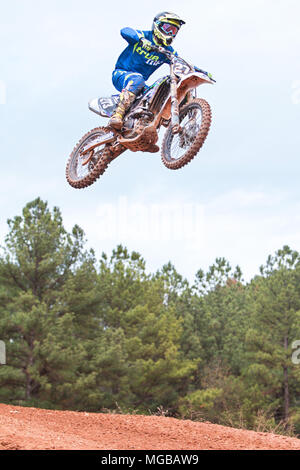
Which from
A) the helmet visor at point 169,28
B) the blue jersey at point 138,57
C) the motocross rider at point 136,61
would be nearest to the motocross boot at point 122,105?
the motocross rider at point 136,61

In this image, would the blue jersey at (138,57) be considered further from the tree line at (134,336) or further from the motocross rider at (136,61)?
the tree line at (134,336)

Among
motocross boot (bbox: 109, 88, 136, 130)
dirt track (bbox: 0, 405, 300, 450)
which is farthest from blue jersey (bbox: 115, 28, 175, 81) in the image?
dirt track (bbox: 0, 405, 300, 450)

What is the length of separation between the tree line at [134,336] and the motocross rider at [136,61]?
14.3m

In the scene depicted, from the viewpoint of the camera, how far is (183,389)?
36656mm

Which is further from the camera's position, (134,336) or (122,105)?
(134,336)

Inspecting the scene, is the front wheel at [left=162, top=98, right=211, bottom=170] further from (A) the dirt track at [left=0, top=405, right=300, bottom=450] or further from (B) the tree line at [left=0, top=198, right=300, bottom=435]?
(B) the tree line at [left=0, top=198, right=300, bottom=435]

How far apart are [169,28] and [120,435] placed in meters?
6.70

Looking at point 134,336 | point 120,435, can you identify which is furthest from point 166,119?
point 134,336

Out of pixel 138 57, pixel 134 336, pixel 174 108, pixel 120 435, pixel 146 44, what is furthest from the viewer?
pixel 134 336

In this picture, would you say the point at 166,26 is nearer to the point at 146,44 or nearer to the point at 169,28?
the point at 169,28

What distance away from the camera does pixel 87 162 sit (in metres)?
11.1
